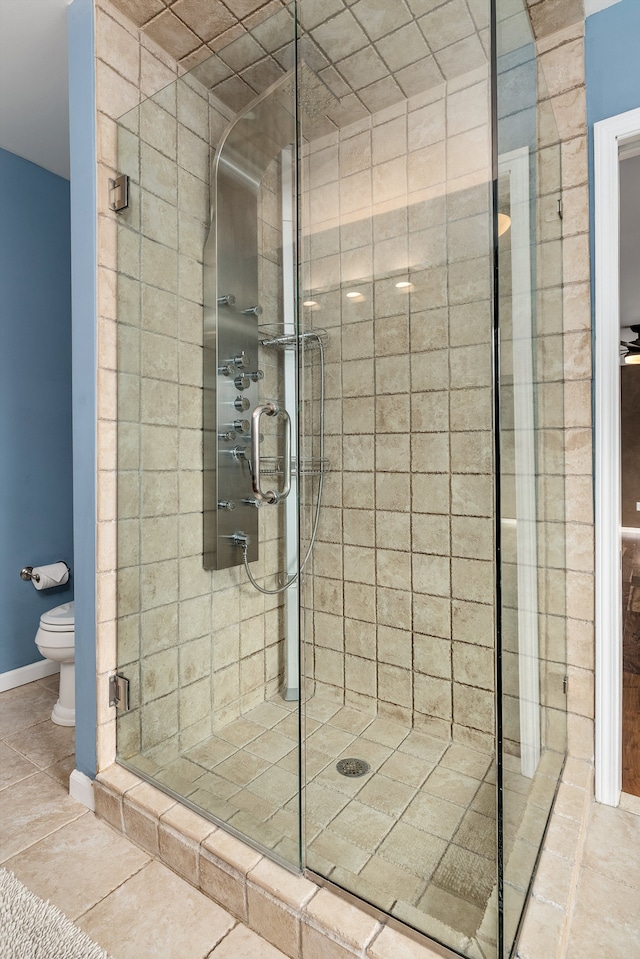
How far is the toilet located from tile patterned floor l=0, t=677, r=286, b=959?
12.1 inches

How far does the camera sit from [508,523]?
1049 millimetres

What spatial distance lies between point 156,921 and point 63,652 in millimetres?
1265

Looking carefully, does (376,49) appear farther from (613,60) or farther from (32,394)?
(32,394)

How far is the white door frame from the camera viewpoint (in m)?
1.64

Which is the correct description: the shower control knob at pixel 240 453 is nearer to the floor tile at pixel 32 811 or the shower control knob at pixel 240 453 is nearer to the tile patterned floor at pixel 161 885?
the tile patterned floor at pixel 161 885

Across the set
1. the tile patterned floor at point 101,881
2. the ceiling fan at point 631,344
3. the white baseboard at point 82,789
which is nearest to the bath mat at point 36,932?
the tile patterned floor at point 101,881

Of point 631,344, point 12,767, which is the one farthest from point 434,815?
point 631,344

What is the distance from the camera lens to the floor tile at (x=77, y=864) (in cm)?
133

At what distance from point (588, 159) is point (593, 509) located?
1.12m

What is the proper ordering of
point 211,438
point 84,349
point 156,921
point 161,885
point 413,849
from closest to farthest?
point 413,849 → point 156,921 → point 161,885 → point 211,438 → point 84,349

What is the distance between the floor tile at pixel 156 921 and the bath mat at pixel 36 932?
35mm

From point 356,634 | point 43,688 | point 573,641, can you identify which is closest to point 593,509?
point 573,641

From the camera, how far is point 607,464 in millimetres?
1655

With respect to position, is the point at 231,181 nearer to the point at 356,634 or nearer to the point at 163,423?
the point at 163,423
